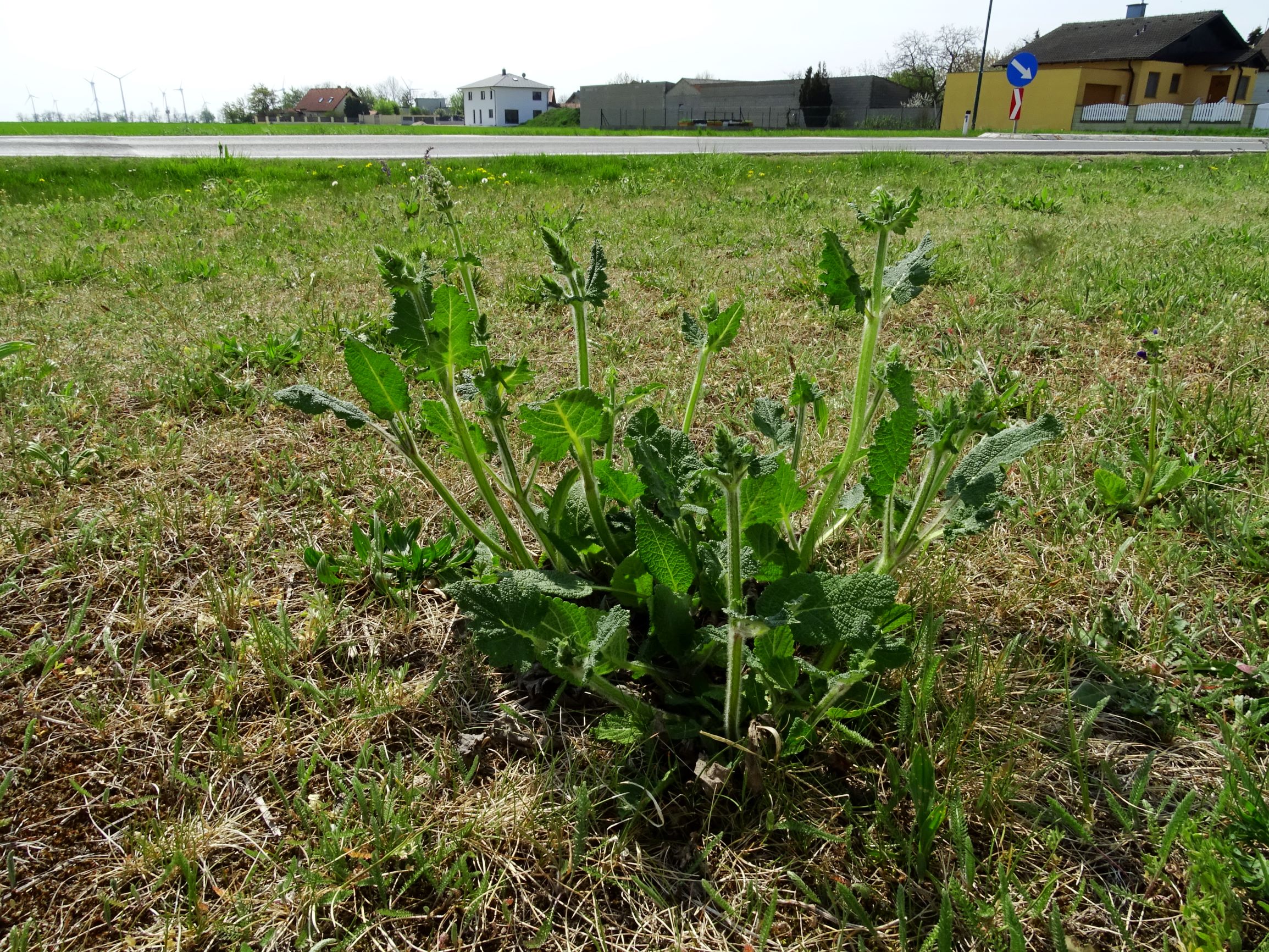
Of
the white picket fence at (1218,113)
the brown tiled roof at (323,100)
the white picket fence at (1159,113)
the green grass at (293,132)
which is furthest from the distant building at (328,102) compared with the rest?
the white picket fence at (1218,113)

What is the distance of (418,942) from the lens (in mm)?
1142

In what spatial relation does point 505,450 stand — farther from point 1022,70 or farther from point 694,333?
point 1022,70

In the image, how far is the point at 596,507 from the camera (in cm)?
159

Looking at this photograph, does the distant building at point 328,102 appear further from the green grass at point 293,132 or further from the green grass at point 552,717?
the green grass at point 552,717

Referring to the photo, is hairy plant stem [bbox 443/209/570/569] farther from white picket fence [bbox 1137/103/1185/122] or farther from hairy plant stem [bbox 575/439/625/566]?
white picket fence [bbox 1137/103/1185/122]

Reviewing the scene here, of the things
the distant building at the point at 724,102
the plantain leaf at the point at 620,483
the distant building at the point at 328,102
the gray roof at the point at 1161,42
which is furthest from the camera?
the distant building at the point at 328,102

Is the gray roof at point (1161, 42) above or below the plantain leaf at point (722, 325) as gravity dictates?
above

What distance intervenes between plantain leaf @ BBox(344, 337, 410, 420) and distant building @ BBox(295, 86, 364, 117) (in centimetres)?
9971

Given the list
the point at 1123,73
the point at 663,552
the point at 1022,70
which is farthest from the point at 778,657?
the point at 1123,73

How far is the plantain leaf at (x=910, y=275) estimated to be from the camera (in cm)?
148

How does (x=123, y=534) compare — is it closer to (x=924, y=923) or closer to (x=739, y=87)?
(x=924, y=923)

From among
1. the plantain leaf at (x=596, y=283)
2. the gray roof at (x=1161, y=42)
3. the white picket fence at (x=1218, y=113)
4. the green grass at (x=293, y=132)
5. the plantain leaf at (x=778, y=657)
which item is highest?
the gray roof at (x=1161, y=42)

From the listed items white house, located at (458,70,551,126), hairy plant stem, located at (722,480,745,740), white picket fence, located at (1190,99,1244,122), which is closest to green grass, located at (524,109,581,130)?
white house, located at (458,70,551,126)

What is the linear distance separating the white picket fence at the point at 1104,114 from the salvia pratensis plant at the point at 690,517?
4706 centimetres
